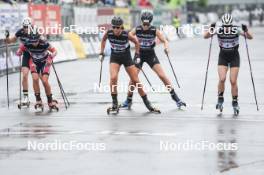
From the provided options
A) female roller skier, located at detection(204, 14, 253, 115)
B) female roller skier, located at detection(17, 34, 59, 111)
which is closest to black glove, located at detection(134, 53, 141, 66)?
female roller skier, located at detection(204, 14, 253, 115)

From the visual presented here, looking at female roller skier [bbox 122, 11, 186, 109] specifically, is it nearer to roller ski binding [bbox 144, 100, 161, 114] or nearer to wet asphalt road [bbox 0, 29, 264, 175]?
roller ski binding [bbox 144, 100, 161, 114]

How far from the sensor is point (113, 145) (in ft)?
43.2

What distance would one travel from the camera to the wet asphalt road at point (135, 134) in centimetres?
1123

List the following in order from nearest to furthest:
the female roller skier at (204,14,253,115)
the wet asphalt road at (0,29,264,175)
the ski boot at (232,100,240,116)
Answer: the wet asphalt road at (0,29,264,175) < the female roller skier at (204,14,253,115) < the ski boot at (232,100,240,116)

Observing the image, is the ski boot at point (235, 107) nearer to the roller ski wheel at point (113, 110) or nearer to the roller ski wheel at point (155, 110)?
the roller ski wheel at point (155, 110)

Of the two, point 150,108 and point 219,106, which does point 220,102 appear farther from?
point 150,108

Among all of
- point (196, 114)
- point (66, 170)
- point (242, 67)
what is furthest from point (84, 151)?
point (242, 67)

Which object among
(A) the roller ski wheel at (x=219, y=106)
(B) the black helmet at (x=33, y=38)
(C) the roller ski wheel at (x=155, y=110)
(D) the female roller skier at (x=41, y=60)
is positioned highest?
(B) the black helmet at (x=33, y=38)

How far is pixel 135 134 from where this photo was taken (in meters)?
14.5

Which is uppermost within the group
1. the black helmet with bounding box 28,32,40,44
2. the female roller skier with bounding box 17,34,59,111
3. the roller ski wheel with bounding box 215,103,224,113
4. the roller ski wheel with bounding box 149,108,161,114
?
the black helmet with bounding box 28,32,40,44

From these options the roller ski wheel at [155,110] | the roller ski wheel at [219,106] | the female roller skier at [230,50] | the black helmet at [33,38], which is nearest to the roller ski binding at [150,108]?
the roller ski wheel at [155,110]

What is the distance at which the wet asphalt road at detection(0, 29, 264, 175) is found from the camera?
36.9 ft

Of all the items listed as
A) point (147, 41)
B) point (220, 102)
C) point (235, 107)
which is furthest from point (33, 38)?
point (235, 107)

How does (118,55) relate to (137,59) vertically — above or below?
above
